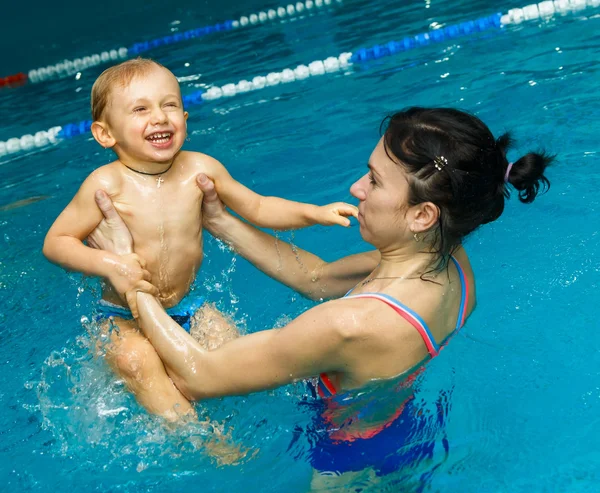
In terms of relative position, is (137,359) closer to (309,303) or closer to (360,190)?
(360,190)

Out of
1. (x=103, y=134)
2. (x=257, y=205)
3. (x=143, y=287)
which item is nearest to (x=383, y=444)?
(x=143, y=287)

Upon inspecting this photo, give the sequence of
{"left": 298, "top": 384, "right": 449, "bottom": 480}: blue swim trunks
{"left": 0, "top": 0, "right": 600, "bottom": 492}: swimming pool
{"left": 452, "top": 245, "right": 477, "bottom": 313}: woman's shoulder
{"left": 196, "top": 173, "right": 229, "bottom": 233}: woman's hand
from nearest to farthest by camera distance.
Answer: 1. {"left": 298, "top": 384, "right": 449, "bottom": 480}: blue swim trunks
2. {"left": 452, "top": 245, "right": 477, "bottom": 313}: woman's shoulder
3. {"left": 0, "top": 0, "right": 600, "bottom": 492}: swimming pool
4. {"left": 196, "top": 173, "right": 229, "bottom": 233}: woman's hand

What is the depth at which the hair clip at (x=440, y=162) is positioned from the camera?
95.2 inches

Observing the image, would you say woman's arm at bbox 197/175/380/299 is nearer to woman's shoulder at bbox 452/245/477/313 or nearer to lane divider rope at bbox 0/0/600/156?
woman's shoulder at bbox 452/245/477/313

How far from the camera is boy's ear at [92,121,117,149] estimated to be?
3.19 meters

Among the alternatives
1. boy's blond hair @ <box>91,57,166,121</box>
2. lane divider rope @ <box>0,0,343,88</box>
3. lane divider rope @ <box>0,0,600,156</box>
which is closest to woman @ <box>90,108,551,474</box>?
boy's blond hair @ <box>91,57,166,121</box>

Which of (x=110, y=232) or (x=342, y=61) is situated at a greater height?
(x=110, y=232)

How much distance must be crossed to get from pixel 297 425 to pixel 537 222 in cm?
218

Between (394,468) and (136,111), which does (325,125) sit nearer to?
(136,111)

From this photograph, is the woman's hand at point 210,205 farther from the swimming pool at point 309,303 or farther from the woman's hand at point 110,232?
the swimming pool at point 309,303

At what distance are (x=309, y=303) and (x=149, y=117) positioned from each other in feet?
4.52

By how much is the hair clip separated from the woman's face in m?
0.11

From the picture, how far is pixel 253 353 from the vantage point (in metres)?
2.59

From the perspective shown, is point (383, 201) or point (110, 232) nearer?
point (383, 201)
